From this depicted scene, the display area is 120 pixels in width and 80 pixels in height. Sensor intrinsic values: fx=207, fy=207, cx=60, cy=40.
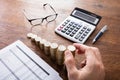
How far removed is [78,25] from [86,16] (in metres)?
0.07

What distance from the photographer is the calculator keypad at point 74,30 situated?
0.91 meters

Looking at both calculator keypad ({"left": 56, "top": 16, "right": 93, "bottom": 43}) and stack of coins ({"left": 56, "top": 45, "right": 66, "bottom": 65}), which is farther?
calculator keypad ({"left": 56, "top": 16, "right": 93, "bottom": 43})

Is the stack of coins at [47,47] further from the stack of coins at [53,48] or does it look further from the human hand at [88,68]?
the human hand at [88,68]

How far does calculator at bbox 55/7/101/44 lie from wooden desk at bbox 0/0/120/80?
0.03 m

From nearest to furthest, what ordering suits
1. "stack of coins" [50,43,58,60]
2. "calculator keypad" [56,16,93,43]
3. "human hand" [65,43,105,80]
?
1. "human hand" [65,43,105,80]
2. "stack of coins" [50,43,58,60]
3. "calculator keypad" [56,16,93,43]

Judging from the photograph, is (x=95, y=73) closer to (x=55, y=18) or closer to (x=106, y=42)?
(x=106, y=42)

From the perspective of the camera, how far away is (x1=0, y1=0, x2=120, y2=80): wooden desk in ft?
2.82

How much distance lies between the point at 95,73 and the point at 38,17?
1.47ft

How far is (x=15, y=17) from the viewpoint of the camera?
3.35ft

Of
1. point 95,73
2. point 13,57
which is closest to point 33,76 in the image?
point 13,57

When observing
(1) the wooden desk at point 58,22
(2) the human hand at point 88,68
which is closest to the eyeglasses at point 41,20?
(1) the wooden desk at point 58,22

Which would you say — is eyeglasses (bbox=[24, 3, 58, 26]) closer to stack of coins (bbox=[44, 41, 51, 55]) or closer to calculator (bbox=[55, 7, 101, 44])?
calculator (bbox=[55, 7, 101, 44])

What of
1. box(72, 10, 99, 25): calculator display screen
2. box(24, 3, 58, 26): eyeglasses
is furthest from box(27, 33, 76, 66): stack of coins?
box(72, 10, 99, 25): calculator display screen

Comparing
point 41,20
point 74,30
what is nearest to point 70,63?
point 74,30
